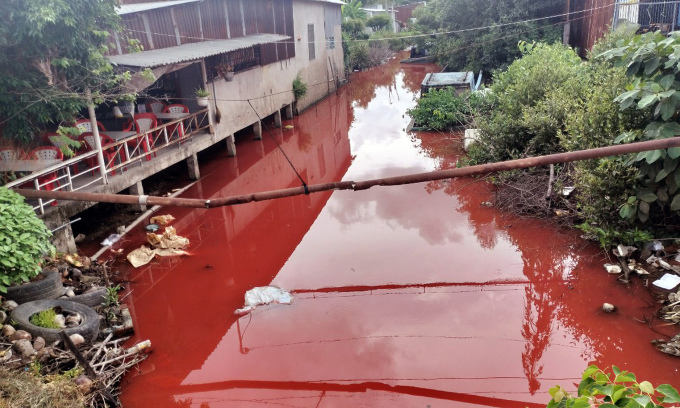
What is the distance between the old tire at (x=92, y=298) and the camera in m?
7.79

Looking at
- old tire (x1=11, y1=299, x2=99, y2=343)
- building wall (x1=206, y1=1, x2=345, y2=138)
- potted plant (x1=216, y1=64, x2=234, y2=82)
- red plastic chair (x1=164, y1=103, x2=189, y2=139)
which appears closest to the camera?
old tire (x1=11, y1=299, x2=99, y2=343)

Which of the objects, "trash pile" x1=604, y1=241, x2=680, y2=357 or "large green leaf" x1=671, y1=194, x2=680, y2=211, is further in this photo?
"large green leaf" x1=671, y1=194, x2=680, y2=211

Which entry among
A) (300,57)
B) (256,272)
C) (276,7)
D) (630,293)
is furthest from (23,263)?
(300,57)

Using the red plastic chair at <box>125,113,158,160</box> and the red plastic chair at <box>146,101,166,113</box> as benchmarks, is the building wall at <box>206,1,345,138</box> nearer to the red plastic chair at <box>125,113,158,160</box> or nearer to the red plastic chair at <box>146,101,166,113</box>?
the red plastic chair at <box>146,101,166,113</box>

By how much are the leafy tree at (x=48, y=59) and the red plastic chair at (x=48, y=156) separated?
1.76 feet

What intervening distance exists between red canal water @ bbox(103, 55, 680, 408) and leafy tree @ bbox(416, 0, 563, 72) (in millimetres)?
13005

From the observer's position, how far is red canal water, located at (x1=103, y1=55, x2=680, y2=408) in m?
6.55

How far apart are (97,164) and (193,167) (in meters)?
3.13

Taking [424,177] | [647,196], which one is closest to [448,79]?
[647,196]

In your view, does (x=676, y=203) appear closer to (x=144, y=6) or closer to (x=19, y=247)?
(x=19, y=247)

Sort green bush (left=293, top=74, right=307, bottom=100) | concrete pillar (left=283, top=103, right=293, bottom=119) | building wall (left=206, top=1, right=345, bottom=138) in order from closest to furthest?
building wall (left=206, top=1, right=345, bottom=138) → green bush (left=293, top=74, right=307, bottom=100) → concrete pillar (left=283, top=103, right=293, bottom=119)

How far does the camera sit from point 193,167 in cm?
1423

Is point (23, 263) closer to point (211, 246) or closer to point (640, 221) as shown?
point (211, 246)

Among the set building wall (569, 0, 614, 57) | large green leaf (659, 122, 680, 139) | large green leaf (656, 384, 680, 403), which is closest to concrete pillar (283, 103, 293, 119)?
building wall (569, 0, 614, 57)
